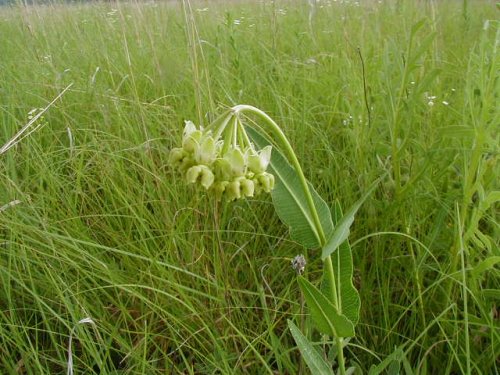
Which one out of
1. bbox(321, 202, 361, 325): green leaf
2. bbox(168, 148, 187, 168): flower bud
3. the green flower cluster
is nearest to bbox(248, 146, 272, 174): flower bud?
the green flower cluster

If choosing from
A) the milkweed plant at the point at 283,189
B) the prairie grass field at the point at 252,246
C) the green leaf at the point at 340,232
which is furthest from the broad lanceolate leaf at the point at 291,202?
the prairie grass field at the point at 252,246

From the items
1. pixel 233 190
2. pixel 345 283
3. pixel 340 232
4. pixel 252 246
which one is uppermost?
pixel 233 190

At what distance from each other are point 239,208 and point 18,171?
0.86 m

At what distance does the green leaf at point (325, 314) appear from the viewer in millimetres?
869

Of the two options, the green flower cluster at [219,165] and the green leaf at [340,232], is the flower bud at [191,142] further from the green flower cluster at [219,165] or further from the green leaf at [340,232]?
the green leaf at [340,232]

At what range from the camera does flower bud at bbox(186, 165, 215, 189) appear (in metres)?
0.82

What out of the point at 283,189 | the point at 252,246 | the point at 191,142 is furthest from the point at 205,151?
the point at 252,246

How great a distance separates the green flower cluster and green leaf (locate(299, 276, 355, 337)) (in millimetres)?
199

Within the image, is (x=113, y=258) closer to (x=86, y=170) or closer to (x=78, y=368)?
(x=78, y=368)

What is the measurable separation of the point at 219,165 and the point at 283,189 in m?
0.20

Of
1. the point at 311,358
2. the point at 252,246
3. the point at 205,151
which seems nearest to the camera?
the point at 205,151

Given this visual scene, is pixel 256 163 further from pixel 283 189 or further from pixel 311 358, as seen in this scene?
pixel 311 358

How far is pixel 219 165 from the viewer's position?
0.84 m

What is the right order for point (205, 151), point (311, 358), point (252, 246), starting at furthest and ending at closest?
1. point (252, 246)
2. point (311, 358)
3. point (205, 151)
